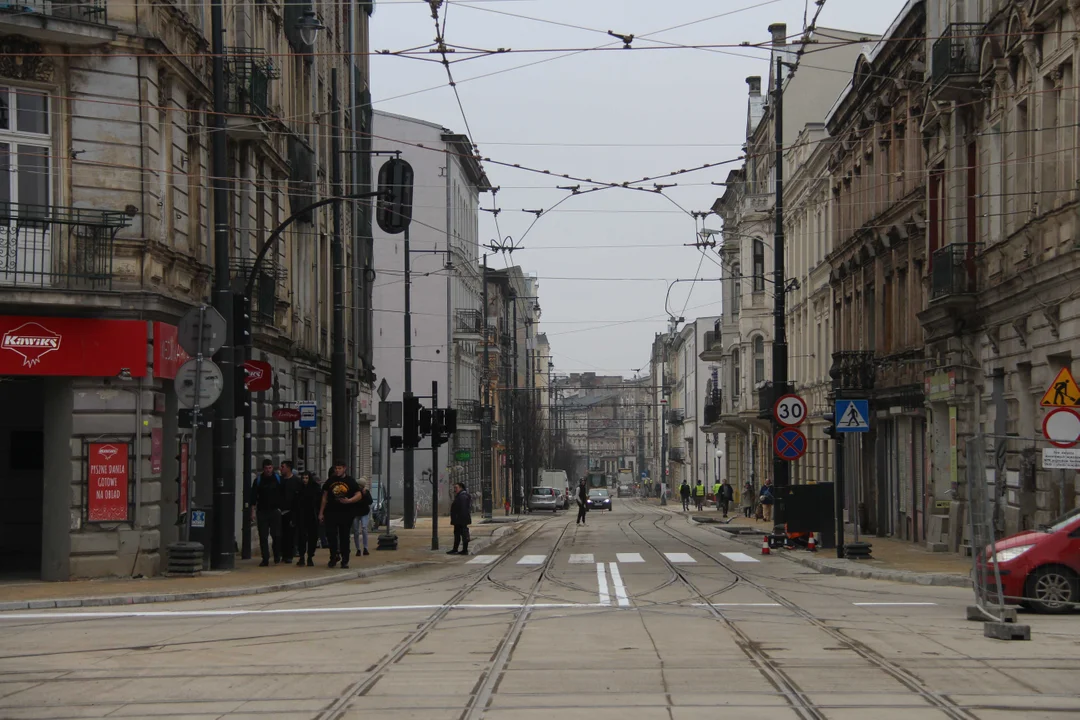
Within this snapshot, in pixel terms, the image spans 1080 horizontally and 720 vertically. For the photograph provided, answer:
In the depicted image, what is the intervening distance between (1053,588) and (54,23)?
52.1ft

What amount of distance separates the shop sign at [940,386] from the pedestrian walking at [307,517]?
13.5m

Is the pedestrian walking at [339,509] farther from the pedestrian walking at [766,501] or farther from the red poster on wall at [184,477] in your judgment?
the pedestrian walking at [766,501]

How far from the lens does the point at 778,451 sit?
98.3 feet

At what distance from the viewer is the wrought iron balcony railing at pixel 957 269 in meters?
29.5

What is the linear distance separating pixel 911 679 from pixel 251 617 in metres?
8.55

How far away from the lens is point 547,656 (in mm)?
13398

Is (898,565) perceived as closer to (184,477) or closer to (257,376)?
(257,376)

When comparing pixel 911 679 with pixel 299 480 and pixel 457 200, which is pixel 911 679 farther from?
pixel 457 200

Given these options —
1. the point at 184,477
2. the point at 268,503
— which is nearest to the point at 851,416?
the point at 268,503

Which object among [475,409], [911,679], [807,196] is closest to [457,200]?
[475,409]

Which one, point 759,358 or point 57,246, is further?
point 759,358

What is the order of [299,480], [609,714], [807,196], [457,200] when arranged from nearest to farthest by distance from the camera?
[609,714]
[299,480]
[807,196]
[457,200]

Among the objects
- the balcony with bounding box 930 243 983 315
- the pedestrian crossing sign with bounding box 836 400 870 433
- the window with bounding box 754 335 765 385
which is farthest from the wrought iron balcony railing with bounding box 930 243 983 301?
the window with bounding box 754 335 765 385

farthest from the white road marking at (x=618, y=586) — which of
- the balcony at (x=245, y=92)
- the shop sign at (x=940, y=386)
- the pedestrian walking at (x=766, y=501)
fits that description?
the pedestrian walking at (x=766, y=501)
